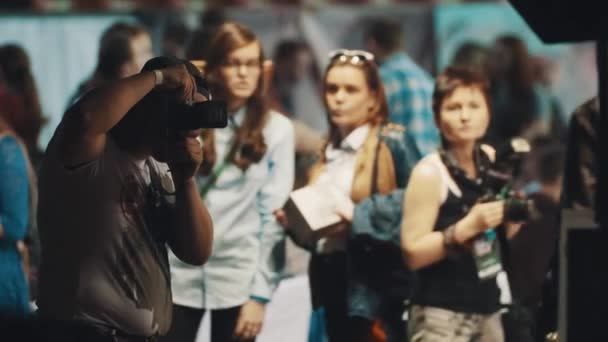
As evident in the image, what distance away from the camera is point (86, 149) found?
3971 millimetres

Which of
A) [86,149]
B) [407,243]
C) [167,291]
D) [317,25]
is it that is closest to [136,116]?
[86,149]

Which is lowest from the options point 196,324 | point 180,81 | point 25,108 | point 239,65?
point 196,324

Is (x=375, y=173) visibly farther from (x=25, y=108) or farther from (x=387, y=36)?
(x=387, y=36)

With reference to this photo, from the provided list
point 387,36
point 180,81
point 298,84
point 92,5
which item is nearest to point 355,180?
point 180,81

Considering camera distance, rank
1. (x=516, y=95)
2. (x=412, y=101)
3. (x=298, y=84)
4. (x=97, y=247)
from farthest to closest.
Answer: (x=298, y=84) < (x=516, y=95) < (x=412, y=101) < (x=97, y=247)

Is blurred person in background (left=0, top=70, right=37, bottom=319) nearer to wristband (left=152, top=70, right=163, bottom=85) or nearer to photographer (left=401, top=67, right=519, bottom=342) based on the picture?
photographer (left=401, top=67, right=519, bottom=342)

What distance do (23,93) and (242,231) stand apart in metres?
1.85

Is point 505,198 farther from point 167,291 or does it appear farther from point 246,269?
point 167,291

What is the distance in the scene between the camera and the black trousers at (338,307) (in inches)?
230

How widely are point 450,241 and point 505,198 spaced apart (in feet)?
0.88

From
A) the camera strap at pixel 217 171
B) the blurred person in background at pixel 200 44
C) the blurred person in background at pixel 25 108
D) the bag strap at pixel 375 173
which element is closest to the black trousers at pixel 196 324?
the camera strap at pixel 217 171

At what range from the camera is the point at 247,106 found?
19.8ft

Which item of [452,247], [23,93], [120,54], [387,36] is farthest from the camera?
[387,36]

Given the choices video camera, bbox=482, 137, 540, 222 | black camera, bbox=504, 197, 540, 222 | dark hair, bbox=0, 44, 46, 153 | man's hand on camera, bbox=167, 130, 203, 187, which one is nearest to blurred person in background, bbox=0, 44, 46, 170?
dark hair, bbox=0, 44, 46, 153
